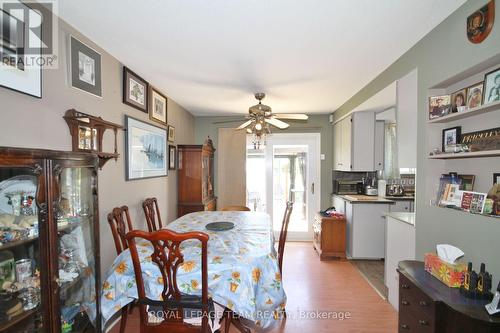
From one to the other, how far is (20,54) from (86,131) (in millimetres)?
622

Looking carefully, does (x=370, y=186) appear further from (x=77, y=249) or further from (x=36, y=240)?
(x=36, y=240)

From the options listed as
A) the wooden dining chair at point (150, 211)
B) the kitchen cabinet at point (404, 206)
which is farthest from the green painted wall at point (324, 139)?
the wooden dining chair at point (150, 211)

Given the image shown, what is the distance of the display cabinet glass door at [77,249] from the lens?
1.34 metres

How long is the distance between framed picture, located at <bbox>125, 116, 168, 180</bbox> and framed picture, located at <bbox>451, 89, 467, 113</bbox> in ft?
9.04

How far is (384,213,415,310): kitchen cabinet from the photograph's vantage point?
2.09 m

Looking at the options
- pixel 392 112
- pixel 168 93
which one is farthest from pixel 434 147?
pixel 168 93

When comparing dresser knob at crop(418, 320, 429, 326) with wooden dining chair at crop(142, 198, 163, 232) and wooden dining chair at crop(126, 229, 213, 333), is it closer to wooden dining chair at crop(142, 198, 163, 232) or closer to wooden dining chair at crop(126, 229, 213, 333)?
wooden dining chair at crop(126, 229, 213, 333)

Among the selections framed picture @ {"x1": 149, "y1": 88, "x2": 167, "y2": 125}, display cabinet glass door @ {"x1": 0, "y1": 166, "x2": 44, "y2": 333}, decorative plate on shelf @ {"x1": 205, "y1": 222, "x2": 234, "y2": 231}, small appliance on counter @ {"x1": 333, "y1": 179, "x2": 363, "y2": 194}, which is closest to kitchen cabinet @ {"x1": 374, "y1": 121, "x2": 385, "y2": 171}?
small appliance on counter @ {"x1": 333, "y1": 179, "x2": 363, "y2": 194}

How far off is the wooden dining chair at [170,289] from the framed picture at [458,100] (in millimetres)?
1832

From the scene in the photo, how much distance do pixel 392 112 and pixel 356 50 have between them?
204 cm

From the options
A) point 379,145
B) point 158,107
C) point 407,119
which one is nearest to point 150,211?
point 158,107

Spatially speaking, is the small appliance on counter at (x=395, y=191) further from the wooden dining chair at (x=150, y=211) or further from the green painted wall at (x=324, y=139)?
the wooden dining chair at (x=150, y=211)

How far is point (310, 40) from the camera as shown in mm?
1901

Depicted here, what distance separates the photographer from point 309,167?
15.2 feet
